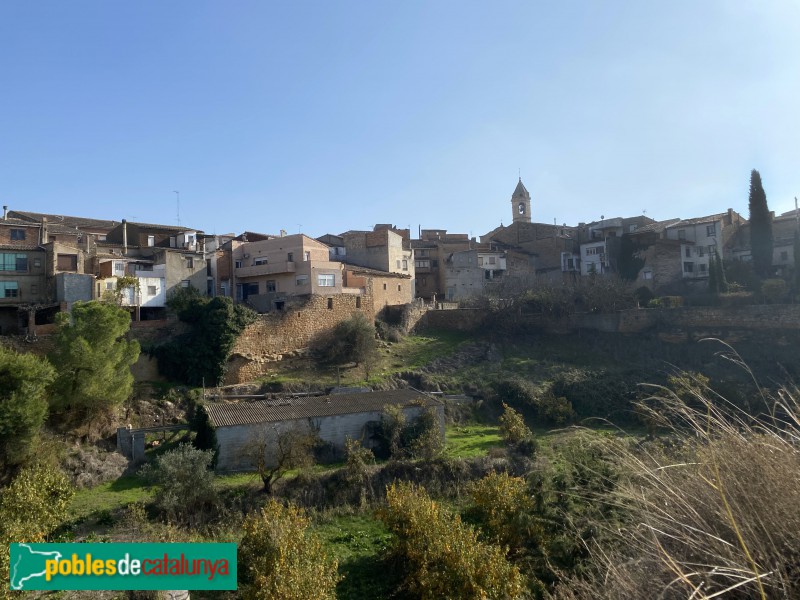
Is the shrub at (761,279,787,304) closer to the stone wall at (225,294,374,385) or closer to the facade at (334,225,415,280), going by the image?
the facade at (334,225,415,280)

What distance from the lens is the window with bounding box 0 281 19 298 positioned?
2945 centimetres

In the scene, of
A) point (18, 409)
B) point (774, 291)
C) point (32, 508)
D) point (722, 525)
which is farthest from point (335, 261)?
point (722, 525)

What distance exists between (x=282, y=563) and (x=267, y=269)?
2803 centimetres

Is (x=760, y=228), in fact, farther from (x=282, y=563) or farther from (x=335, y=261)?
(x=282, y=563)

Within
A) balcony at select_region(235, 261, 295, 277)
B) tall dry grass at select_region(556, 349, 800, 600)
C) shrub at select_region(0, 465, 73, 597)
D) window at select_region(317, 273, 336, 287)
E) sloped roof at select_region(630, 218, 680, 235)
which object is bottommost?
shrub at select_region(0, 465, 73, 597)

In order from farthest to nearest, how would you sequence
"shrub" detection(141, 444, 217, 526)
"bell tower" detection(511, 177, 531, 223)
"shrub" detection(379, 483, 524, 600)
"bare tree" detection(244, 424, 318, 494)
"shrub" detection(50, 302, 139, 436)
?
"bell tower" detection(511, 177, 531, 223)
"shrub" detection(50, 302, 139, 436)
"bare tree" detection(244, 424, 318, 494)
"shrub" detection(141, 444, 217, 526)
"shrub" detection(379, 483, 524, 600)

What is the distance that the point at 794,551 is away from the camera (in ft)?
13.4

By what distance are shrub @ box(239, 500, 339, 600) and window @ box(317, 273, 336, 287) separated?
880 inches

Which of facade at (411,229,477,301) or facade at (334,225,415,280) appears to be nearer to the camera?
facade at (334,225,415,280)

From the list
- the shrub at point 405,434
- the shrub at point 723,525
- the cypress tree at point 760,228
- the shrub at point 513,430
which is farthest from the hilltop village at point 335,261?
the shrub at point 723,525

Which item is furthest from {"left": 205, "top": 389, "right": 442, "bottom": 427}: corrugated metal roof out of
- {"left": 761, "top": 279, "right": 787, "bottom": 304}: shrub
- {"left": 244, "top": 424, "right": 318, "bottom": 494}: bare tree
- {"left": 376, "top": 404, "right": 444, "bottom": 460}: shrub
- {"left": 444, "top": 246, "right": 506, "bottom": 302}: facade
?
{"left": 761, "top": 279, "right": 787, "bottom": 304}: shrub

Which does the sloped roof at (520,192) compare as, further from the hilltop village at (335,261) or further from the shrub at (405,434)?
the shrub at (405,434)

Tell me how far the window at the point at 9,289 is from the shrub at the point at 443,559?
24.9 m

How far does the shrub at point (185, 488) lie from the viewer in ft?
55.1
